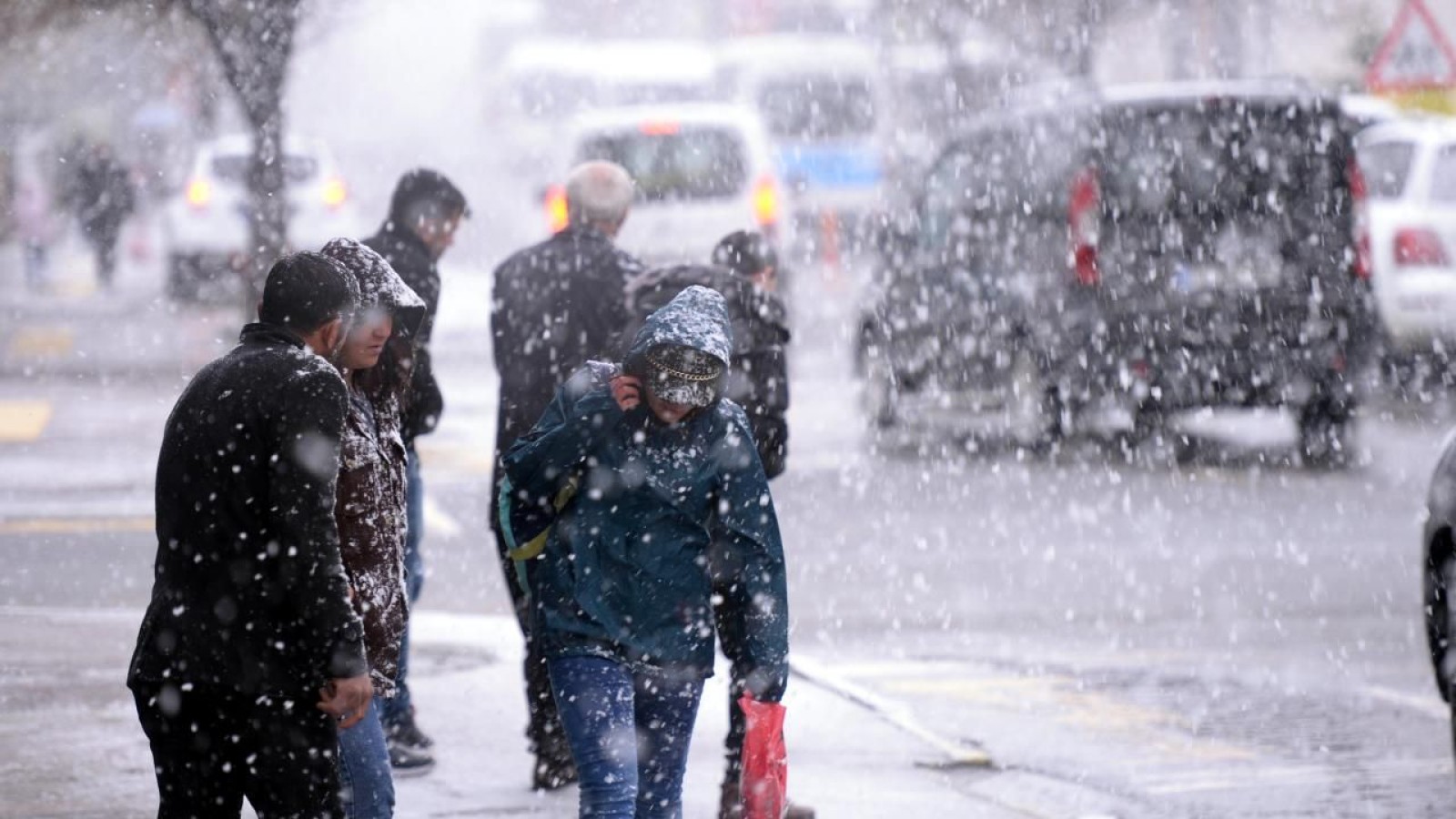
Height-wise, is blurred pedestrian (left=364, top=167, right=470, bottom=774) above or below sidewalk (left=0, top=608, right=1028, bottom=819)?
above

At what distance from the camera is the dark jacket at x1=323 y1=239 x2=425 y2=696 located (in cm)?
491

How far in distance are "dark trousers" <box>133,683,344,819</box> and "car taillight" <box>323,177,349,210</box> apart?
894 inches

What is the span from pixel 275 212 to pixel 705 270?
12.9m

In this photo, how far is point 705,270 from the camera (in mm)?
6961

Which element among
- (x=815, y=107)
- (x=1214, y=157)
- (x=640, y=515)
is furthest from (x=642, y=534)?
(x=815, y=107)

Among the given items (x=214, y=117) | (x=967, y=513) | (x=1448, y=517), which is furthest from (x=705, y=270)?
(x=214, y=117)

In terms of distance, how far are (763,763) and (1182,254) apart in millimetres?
9007

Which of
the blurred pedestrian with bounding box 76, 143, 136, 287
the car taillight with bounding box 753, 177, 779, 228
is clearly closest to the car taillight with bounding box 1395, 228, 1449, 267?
the car taillight with bounding box 753, 177, 779, 228

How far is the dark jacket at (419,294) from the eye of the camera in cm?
720

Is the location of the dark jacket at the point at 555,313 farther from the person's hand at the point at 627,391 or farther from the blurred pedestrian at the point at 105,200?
the blurred pedestrian at the point at 105,200

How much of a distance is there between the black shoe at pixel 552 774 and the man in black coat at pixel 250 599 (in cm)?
245

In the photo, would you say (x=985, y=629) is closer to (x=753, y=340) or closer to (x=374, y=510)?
(x=753, y=340)

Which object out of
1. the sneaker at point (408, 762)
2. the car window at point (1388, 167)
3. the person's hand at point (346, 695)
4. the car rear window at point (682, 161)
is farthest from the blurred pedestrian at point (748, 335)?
the car rear window at point (682, 161)

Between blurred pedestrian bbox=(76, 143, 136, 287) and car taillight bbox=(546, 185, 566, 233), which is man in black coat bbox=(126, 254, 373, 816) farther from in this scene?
blurred pedestrian bbox=(76, 143, 136, 287)
